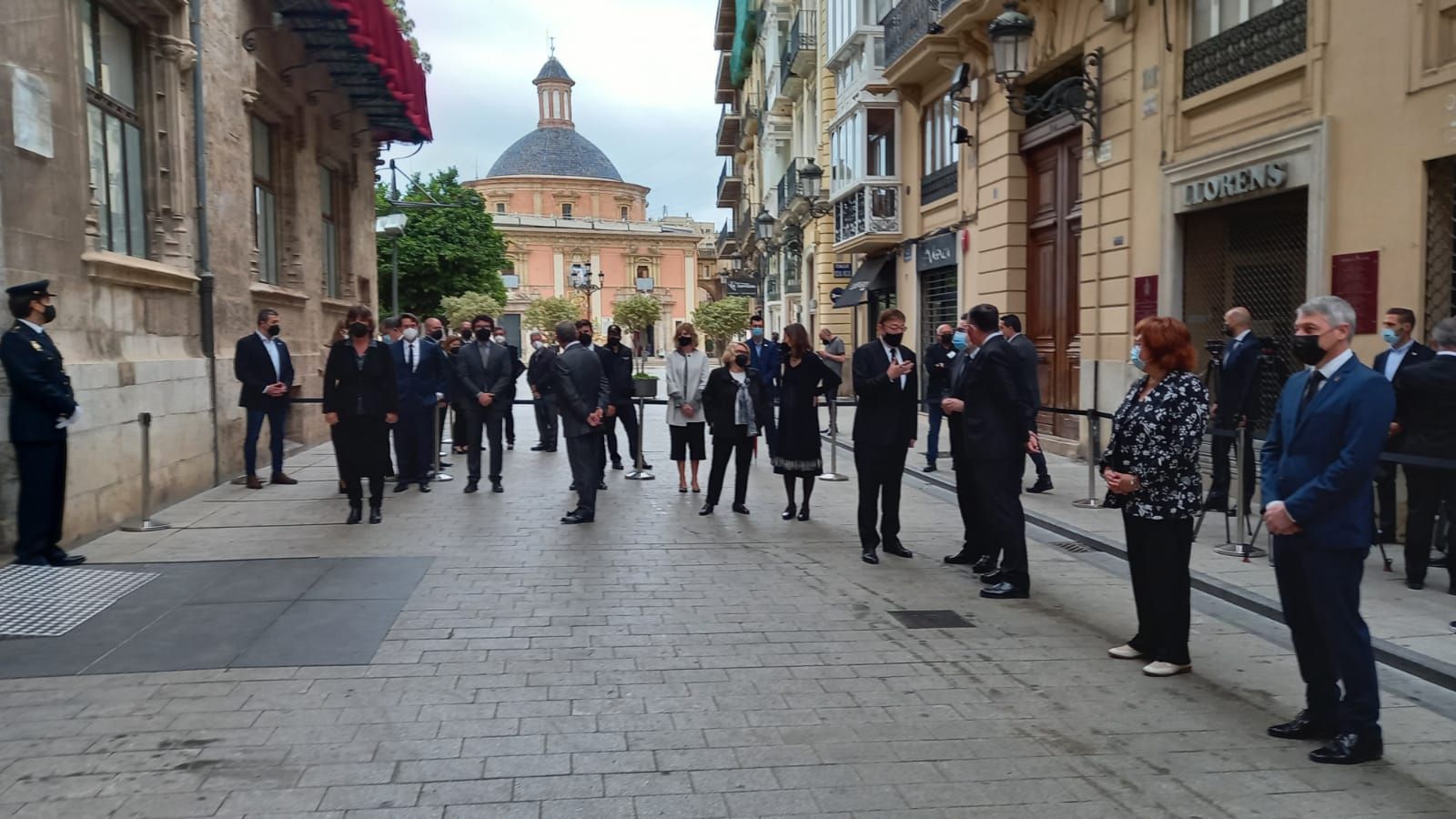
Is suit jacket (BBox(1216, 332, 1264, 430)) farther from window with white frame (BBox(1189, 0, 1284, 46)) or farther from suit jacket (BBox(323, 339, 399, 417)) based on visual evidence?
suit jacket (BBox(323, 339, 399, 417))

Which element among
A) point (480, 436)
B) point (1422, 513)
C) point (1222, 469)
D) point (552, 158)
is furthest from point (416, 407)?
point (552, 158)

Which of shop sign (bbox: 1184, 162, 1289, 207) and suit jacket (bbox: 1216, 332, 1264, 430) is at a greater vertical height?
shop sign (bbox: 1184, 162, 1289, 207)

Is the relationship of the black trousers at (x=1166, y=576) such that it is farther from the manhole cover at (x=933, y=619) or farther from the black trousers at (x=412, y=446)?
the black trousers at (x=412, y=446)

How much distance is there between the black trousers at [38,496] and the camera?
7383 millimetres

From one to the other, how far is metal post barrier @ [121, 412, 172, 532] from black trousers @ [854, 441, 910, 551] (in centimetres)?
599

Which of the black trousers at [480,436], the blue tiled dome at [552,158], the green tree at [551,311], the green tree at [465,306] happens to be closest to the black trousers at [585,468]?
the black trousers at [480,436]

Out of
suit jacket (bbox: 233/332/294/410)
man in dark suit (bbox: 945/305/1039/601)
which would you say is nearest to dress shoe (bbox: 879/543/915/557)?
man in dark suit (bbox: 945/305/1039/601)

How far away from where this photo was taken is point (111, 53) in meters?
10.4

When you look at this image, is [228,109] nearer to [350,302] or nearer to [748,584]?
[350,302]

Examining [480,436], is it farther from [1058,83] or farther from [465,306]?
[465,306]

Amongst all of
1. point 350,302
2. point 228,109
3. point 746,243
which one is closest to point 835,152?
point 350,302

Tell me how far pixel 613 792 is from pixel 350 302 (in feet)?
57.9

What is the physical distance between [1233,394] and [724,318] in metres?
46.3

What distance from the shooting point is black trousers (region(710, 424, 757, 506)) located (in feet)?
34.2
